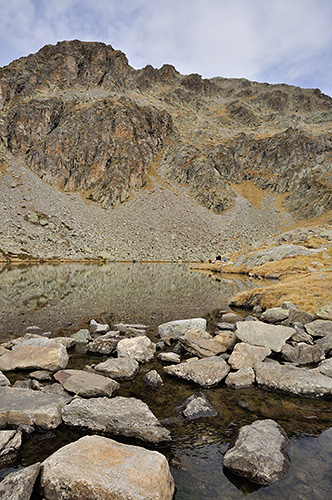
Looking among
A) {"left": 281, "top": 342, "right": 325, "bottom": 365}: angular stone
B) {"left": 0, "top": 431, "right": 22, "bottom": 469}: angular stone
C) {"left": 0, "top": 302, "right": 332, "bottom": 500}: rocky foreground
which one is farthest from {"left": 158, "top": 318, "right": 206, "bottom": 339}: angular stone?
{"left": 0, "top": 431, "right": 22, "bottom": 469}: angular stone

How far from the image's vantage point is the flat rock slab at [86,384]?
29.5ft

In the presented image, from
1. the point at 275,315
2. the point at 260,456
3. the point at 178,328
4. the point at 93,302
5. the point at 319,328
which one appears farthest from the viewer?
the point at 93,302

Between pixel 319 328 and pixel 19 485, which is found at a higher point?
pixel 319 328

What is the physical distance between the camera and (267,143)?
546ft

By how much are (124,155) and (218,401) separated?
135 meters

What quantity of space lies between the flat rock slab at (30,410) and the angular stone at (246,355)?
690 centimetres

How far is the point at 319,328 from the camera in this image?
48.4 feet

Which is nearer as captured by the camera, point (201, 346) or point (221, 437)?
point (221, 437)

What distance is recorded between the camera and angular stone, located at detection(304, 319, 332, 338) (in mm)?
14461

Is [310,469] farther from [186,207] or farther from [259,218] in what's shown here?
[259,218]

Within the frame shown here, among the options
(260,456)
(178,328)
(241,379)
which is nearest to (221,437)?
(260,456)

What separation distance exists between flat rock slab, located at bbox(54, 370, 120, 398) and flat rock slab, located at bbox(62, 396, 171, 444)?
97 centimetres

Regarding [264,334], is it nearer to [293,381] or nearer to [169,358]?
[293,381]

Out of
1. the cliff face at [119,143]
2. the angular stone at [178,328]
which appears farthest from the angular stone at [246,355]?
the cliff face at [119,143]
